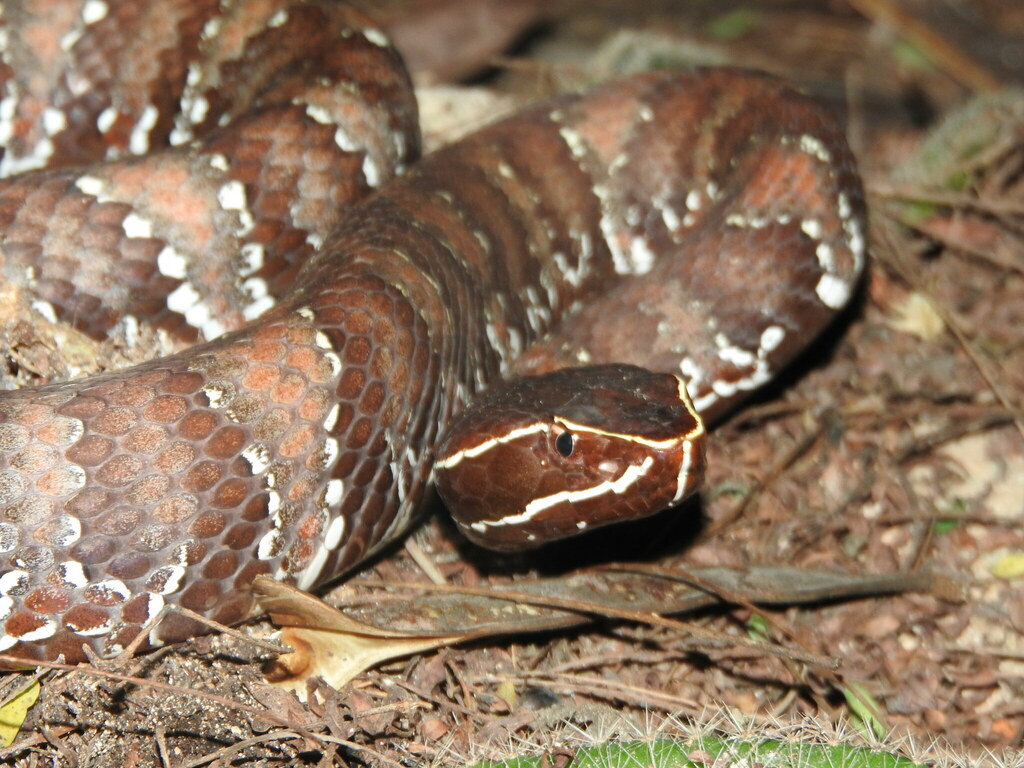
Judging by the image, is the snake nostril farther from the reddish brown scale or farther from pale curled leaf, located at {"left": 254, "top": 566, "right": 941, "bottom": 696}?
the reddish brown scale

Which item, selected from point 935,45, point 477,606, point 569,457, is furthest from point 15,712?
point 935,45

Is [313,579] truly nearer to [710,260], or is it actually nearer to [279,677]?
[279,677]

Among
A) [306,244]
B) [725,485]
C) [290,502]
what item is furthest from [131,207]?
[725,485]

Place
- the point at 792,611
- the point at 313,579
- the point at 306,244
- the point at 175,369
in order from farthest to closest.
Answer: the point at 306,244
the point at 792,611
the point at 313,579
the point at 175,369

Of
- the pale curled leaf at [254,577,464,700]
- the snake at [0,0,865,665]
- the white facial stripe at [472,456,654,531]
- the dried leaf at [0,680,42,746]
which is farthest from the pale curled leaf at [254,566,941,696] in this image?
the dried leaf at [0,680,42,746]

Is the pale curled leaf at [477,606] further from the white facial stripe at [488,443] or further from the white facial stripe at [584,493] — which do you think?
the white facial stripe at [488,443]

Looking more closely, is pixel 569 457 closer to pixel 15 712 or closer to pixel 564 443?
pixel 564 443
